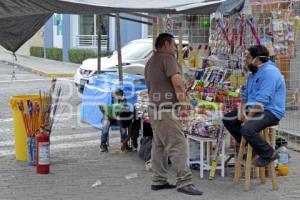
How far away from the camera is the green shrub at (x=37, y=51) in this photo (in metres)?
35.3

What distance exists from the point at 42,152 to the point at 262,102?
9.35 ft

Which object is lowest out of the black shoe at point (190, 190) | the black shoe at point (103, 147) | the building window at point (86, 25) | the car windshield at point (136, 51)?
the black shoe at point (190, 190)

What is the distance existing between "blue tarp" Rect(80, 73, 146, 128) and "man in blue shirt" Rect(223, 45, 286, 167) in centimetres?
287

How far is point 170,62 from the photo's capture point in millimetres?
6613

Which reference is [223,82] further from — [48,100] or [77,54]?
[77,54]

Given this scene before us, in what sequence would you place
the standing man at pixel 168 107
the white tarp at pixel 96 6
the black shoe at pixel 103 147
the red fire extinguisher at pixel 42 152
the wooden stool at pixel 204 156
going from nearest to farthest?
the white tarp at pixel 96 6, the standing man at pixel 168 107, the wooden stool at pixel 204 156, the red fire extinguisher at pixel 42 152, the black shoe at pixel 103 147

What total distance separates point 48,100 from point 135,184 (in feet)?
6.16

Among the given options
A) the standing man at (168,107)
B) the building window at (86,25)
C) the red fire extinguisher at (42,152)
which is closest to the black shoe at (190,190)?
the standing man at (168,107)

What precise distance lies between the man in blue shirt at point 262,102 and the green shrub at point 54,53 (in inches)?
1006

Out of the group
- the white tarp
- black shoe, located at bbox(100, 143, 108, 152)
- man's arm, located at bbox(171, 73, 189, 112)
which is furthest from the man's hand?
black shoe, located at bbox(100, 143, 108, 152)

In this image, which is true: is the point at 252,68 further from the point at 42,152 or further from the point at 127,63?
the point at 127,63

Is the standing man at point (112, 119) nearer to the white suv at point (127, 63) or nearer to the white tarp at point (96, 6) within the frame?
the white tarp at point (96, 6)

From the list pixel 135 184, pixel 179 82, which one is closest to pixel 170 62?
pixel 179 82

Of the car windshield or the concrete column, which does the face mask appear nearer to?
the car windshield
